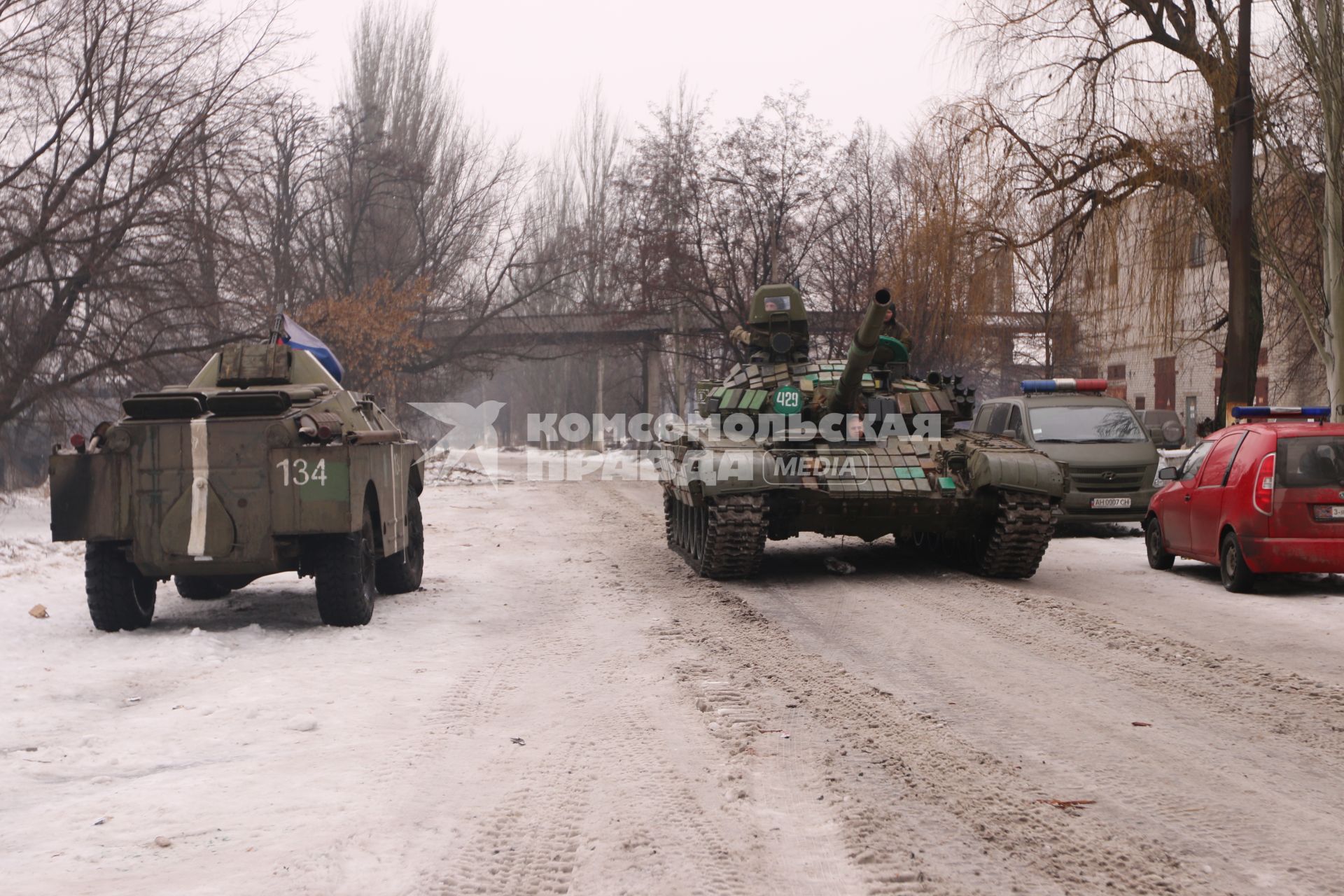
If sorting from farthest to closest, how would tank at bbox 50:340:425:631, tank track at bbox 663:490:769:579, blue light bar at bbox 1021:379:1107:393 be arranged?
blue light bar at bbox 1021:379:1107:393
tank track at bbox 663:490:769:579
tank at bbox 50:340:425:631

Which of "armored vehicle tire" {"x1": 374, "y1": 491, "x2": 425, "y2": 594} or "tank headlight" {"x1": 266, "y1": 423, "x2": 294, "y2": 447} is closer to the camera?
"tank headlight" {"x1": 266, "y1": 423, "x2": 294, "y2": 447}

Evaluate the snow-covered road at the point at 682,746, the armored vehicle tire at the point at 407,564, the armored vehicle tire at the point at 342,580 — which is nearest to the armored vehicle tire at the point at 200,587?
the snow-covered road at the point at 682,746

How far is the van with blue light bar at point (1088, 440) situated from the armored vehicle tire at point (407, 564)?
278 inches

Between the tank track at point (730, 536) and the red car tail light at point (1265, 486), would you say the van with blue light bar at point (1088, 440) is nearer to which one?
the red car tail light at point (1265, 486)

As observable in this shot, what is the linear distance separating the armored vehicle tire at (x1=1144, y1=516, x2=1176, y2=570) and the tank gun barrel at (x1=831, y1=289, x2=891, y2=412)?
307cm

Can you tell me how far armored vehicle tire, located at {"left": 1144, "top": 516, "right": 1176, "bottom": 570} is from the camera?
474 inches

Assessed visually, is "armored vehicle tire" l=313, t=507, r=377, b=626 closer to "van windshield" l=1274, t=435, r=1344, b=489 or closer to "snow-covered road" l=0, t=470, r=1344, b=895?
"snow-covered road" l=0, t=470, r=1344, b=895

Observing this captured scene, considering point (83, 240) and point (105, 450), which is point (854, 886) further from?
point (83, 240)

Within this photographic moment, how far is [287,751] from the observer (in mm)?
5430

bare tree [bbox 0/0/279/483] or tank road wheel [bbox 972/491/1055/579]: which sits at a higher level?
bare tree [bbox 0/0/279/483]

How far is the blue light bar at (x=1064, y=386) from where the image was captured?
1614 cm

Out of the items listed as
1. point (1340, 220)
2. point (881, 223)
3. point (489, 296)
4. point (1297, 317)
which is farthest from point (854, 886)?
point (489, 296)

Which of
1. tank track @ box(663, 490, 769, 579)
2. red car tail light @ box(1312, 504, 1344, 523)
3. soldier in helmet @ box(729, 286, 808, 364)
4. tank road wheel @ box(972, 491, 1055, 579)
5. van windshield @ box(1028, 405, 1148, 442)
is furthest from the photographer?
van windshield @ box(1028, 405, 1148, 442)

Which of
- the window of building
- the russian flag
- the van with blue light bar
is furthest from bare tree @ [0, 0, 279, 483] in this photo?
the window of building
